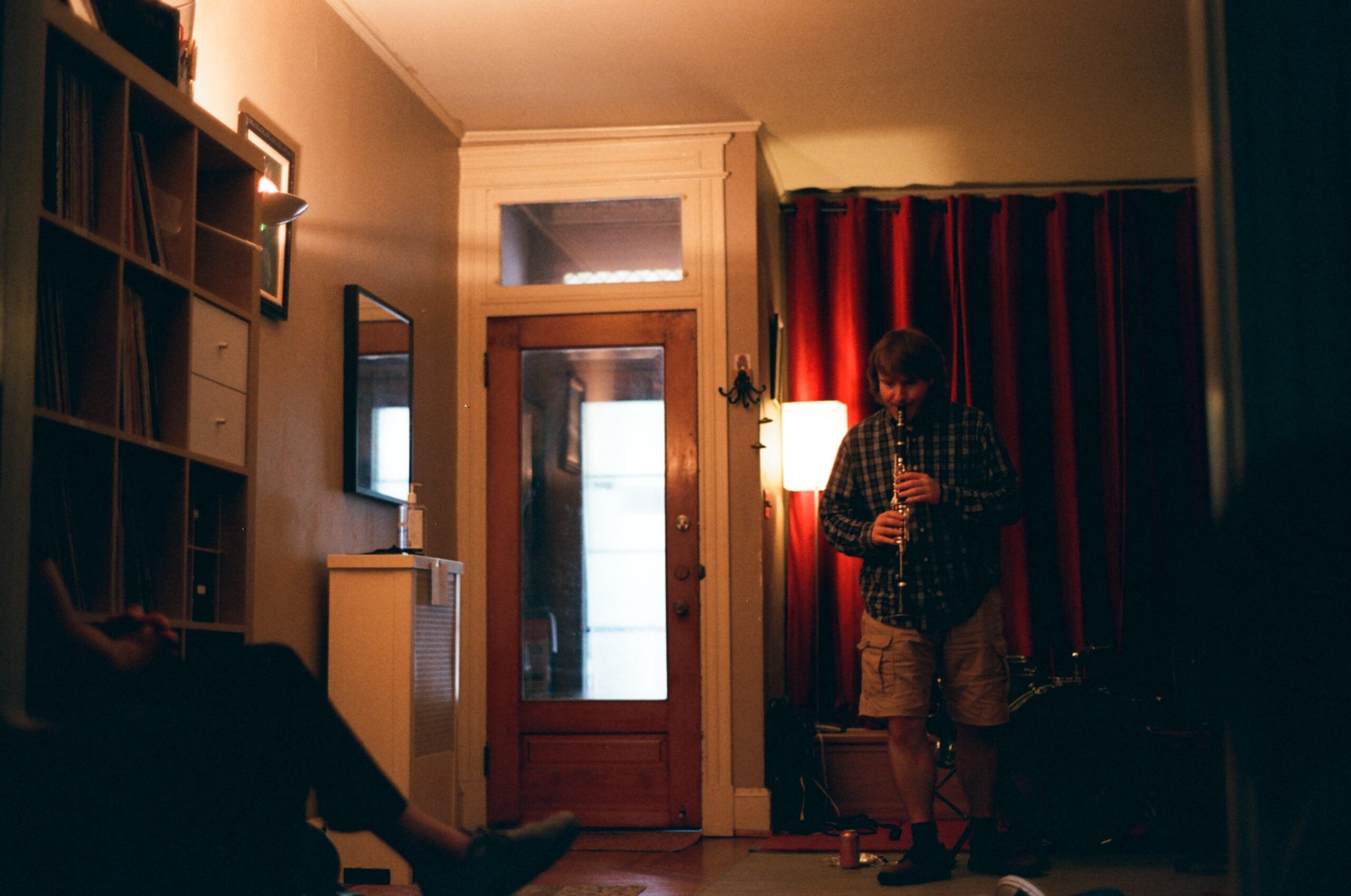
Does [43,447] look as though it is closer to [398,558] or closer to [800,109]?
[398,558]

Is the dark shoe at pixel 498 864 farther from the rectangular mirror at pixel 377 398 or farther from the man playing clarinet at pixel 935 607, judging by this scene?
the rectangular mirror at pixel 377 398

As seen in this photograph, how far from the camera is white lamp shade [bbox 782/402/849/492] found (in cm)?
514

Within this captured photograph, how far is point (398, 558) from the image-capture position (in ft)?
11.7

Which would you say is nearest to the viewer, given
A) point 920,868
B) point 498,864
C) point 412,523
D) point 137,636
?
point 137,636

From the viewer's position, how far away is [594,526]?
16.1 feet

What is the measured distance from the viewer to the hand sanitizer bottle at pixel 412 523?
13.1 feet

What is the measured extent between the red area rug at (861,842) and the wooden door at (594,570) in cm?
45

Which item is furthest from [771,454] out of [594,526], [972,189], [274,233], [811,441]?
[274,233]

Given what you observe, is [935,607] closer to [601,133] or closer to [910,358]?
[910,358]

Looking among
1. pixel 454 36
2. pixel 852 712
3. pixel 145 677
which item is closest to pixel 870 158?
pixel 454 36

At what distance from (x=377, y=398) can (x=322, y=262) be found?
531mm

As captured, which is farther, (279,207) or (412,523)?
(412,523)

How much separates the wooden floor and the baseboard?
17cm

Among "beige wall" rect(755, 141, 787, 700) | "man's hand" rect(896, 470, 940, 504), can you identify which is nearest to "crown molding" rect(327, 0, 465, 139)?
"beige wall" rect(755, 141, 787, 700)
